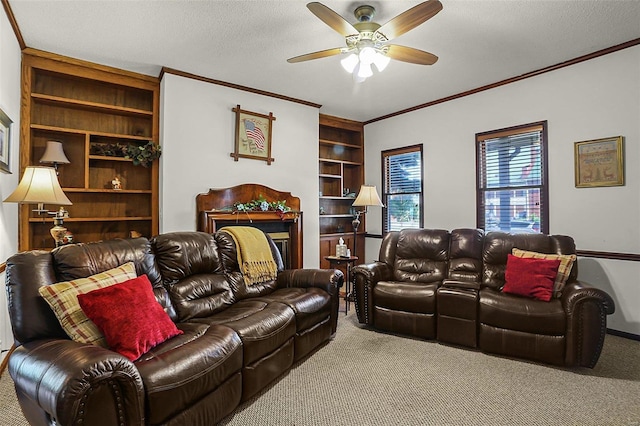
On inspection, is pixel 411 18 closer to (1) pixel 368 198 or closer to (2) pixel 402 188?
(1) pixel 368 198

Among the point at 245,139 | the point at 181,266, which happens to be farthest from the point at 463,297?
the point at 245,139

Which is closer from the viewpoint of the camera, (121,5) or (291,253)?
(121,5)

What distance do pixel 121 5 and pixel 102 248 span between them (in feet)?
6.44

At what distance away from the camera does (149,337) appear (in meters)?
1.92

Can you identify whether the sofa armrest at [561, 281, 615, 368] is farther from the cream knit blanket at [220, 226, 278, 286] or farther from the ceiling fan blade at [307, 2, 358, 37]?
the ceiling fan blade at [307, 2, 358, 37]

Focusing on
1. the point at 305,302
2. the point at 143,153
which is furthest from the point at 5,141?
the point at 305,302

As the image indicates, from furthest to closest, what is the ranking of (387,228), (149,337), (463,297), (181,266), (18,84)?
(387,228)
(18,84)
(463,297)
(181,266)
(149,337)

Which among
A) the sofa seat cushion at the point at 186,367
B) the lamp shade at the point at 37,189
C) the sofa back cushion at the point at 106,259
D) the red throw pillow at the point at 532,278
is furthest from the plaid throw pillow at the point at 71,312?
the red throw pillow at the point at 532,278

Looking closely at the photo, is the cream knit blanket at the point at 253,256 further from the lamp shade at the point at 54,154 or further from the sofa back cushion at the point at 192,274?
the lamp shade at the point at 54,154

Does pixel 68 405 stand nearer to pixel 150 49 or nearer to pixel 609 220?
pixel 150 49

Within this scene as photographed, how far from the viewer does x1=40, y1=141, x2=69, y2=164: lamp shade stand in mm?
3676

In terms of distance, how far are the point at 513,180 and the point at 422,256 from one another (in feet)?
5.27

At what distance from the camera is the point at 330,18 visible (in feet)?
8.27

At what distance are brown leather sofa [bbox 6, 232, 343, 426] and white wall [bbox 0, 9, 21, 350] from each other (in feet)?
3.82
